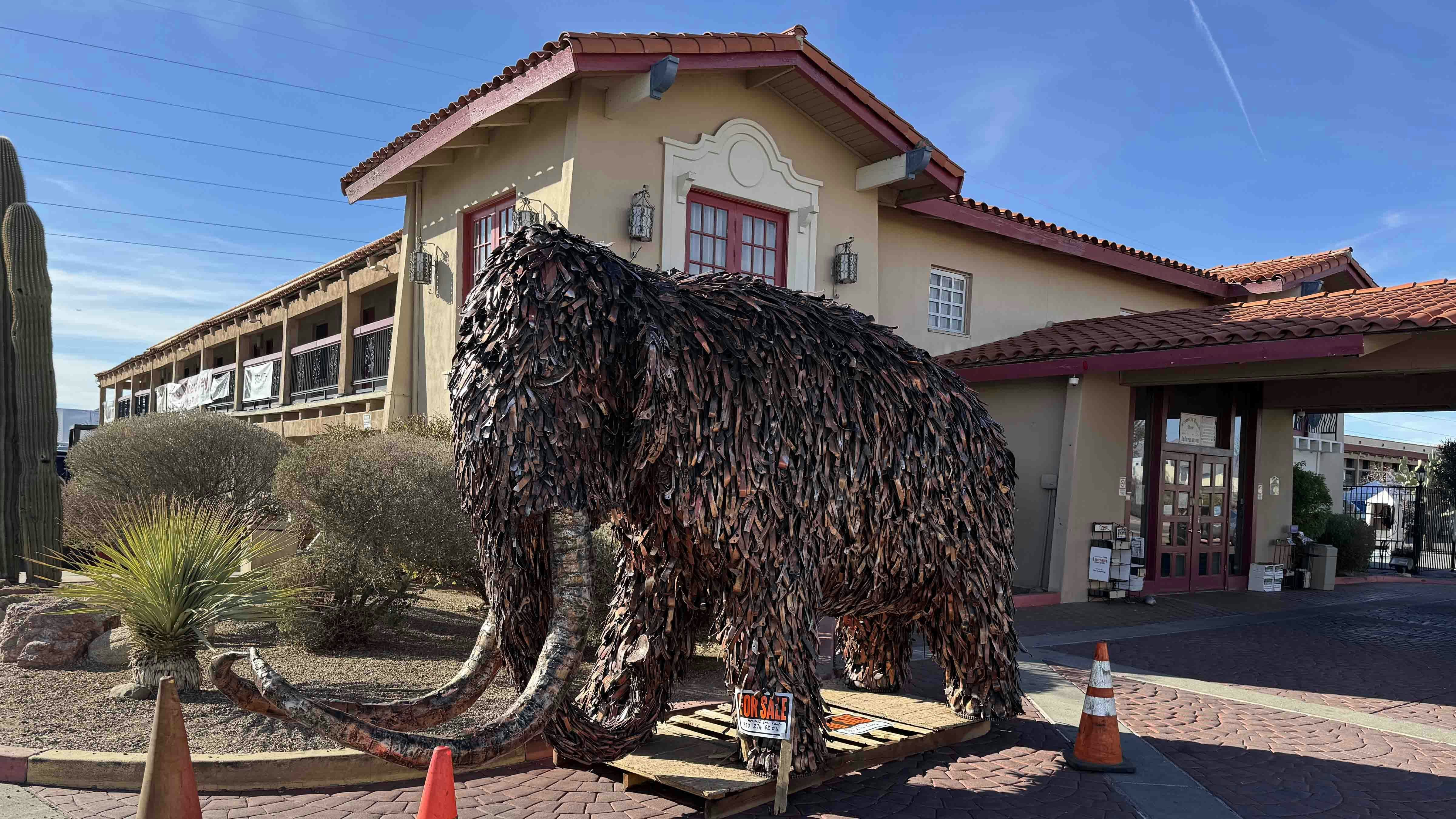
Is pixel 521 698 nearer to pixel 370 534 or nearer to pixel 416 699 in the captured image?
pixel 416 699

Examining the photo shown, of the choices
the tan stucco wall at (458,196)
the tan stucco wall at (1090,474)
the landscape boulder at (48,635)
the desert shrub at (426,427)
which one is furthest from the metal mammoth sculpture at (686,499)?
the tan stucco wall at (1090,474)

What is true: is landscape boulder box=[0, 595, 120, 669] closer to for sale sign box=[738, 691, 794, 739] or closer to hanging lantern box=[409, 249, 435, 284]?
for sale sign box=[738, 691, 794, 739]

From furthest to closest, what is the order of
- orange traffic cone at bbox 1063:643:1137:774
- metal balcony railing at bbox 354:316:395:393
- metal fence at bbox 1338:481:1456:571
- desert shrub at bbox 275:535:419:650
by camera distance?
metal fence at bbox 1338:481:1456:571, metal balcony railing at bbox 354:316:395:393, desert shrub at bbox 275:535:419:650, orange traffic cone at bbox 1063:643:1137:774

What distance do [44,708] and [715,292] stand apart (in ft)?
14.9

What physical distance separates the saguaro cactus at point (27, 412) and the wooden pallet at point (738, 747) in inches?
284

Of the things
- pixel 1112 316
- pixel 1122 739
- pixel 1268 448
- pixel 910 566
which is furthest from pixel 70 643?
pixel 1268 448

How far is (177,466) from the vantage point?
34.4ft

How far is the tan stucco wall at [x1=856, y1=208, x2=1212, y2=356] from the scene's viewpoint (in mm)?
12680

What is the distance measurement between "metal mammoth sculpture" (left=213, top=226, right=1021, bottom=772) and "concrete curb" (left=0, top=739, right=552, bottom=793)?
1.24 metres

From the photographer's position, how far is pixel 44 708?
5.34 m

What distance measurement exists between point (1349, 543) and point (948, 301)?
11.0 meters

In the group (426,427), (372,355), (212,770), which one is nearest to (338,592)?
(212,770)

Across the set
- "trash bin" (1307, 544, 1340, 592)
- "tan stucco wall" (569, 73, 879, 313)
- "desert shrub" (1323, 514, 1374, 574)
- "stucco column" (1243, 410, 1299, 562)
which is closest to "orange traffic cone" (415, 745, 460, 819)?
"tan stucco wall" (569, 73, 879, 313)

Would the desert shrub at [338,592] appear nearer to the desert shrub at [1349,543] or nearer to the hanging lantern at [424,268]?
the hanging lantern at [424,268]
